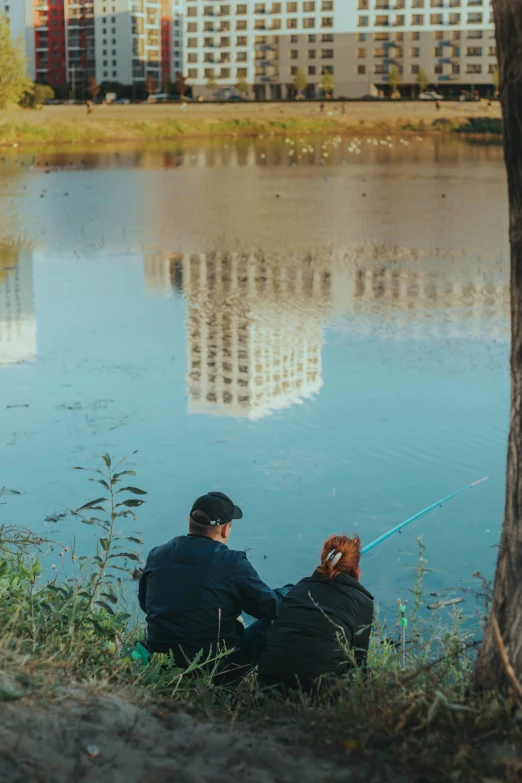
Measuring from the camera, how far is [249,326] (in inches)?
498

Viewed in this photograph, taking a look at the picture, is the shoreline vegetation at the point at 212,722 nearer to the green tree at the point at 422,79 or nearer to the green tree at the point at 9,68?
the green tree at the point at 9,68

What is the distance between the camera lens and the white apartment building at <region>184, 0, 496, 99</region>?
102 meters

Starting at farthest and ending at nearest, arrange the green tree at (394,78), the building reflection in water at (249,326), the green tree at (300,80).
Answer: the green tree at (300,80) < the green tree at (394,78) < the building reflection in water at (249,326)

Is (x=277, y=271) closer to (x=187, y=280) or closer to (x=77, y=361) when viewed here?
(x=187, y=280)

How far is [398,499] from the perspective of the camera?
7312 mm

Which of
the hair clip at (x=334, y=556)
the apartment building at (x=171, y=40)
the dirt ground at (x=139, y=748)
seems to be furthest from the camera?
the apartment building at (x=171, y=40)

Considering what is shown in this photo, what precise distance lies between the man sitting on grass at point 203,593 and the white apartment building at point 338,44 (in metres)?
101

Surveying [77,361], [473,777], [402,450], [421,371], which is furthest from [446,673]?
[77,361]

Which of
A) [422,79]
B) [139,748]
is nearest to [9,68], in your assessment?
[139,748]

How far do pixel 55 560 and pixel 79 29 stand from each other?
146 meters

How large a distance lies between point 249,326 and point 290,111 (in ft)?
226

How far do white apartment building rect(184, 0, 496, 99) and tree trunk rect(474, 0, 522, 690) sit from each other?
102m

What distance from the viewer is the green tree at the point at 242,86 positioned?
340 feet

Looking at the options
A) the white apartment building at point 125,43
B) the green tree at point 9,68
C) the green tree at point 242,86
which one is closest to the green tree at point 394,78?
the green tree at point 242,86
